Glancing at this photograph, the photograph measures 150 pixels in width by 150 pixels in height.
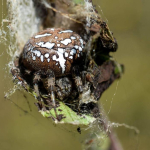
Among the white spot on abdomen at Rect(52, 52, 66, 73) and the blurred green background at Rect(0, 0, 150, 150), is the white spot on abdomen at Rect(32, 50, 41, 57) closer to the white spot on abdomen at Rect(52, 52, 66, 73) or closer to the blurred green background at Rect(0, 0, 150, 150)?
the white spot on abdomen at Rect(52, 52, 66, 73)

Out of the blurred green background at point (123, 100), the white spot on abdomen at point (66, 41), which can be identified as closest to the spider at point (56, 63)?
the white spot on abdomen at point (66, 41)

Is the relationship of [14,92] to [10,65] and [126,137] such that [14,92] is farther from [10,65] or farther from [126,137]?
[126,137]

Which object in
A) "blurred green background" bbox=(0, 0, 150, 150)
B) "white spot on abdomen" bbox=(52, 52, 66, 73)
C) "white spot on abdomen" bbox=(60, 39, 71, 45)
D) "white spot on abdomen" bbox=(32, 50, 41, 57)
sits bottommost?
"blurred green background" bbox=(0, 0, 150, 150)

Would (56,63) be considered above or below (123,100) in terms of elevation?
above

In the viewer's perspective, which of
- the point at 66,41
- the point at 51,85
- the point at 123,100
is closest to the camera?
the point at 51,85

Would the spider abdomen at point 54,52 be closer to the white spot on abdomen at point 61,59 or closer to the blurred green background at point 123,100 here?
the white spot on abdomen at point 61,59

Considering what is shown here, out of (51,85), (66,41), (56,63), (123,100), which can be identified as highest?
(66,41)

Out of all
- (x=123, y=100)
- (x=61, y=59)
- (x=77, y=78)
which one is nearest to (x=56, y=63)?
(x=61, y=59)

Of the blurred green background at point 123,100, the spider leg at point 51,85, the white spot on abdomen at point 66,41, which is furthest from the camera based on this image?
the blurred green background at point 123,100

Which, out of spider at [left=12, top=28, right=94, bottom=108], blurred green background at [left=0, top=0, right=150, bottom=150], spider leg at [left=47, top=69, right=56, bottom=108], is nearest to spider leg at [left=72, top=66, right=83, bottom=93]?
spider at [left=12, top=28, right=94, bottom=108]

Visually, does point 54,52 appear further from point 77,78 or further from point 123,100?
point 123,100
